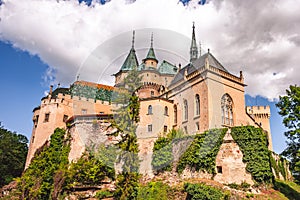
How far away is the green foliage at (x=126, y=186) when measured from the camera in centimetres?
2570

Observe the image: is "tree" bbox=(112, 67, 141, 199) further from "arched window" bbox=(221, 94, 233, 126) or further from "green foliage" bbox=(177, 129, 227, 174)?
"arched window" bbox=(221, 94, 233, 126)

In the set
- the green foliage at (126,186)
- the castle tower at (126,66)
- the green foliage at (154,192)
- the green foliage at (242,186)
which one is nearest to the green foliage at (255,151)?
the green foliage at (242,186)

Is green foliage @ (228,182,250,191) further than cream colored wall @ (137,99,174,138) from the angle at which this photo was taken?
No

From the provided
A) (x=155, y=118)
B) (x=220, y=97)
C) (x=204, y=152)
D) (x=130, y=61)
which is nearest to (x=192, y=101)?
(x=220, y=97)

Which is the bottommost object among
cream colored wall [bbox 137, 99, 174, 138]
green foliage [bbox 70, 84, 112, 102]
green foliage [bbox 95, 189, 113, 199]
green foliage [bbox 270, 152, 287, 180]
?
green foliage [bbox 95, 189, 113, 199]

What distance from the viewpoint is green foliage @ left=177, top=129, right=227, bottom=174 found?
29.1 m

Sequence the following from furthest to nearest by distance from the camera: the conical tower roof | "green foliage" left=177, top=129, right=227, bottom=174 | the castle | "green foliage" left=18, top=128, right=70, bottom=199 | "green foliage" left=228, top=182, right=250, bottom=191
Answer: the conical tower roof
the castle
"green foliage" left=18, top=128, right=70, bottom=199
"green foliage" left=177, top=129, right=227, bottom=174
"green foliage" left=228, top=182, right=250, bottom=191

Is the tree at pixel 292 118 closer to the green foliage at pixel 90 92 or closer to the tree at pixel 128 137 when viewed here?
the tree at pixel 128 137

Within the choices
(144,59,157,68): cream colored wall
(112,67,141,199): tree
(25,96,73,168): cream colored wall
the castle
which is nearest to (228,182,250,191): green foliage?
the castle

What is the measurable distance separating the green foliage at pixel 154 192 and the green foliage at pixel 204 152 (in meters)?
3.10

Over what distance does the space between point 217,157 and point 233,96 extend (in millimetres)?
11426

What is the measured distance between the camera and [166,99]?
1556 inches

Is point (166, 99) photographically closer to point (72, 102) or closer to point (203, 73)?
point (203, 73)

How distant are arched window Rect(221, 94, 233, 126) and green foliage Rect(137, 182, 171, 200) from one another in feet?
41.1
